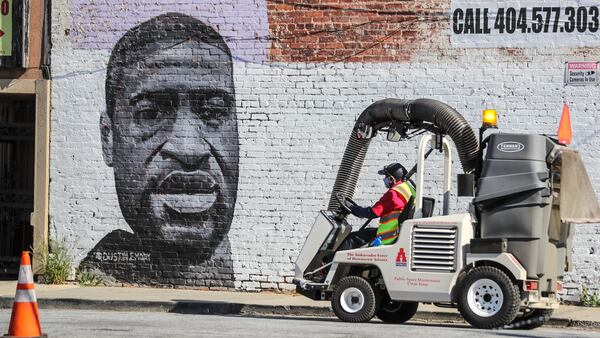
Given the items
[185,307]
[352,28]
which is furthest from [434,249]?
[352,28]

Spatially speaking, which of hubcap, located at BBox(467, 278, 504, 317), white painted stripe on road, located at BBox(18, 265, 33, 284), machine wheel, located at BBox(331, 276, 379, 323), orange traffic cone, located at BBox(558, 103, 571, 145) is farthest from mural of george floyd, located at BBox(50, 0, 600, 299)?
white painted stripe on road, located at BBox(18, 265, 33, 284)

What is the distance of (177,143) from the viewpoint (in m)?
17.3

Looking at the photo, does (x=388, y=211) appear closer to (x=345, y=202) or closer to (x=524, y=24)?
(x=345, y=202)

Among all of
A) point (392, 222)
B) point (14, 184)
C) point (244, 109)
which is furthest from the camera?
point (14, 184)

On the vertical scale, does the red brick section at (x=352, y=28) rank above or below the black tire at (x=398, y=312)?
above

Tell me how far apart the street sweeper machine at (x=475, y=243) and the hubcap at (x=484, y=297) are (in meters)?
0.01

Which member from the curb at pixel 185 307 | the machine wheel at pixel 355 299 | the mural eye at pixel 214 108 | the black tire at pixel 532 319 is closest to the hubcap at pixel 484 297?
the black tire at pixel 532 319

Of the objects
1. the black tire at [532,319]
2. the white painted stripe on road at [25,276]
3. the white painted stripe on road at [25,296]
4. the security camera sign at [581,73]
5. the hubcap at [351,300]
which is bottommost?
the black tire at [532,319]

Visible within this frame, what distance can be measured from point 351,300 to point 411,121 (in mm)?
2202

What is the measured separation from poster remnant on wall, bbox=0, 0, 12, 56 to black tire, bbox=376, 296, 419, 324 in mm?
7785

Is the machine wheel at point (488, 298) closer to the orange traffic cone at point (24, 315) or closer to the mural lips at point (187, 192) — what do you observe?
the orange traffic cone at point (24, 315)

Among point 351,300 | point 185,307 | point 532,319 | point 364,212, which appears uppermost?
point 364,212

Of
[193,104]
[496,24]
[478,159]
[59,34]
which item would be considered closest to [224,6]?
[193,104]

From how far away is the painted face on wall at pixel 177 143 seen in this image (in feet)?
56.0
